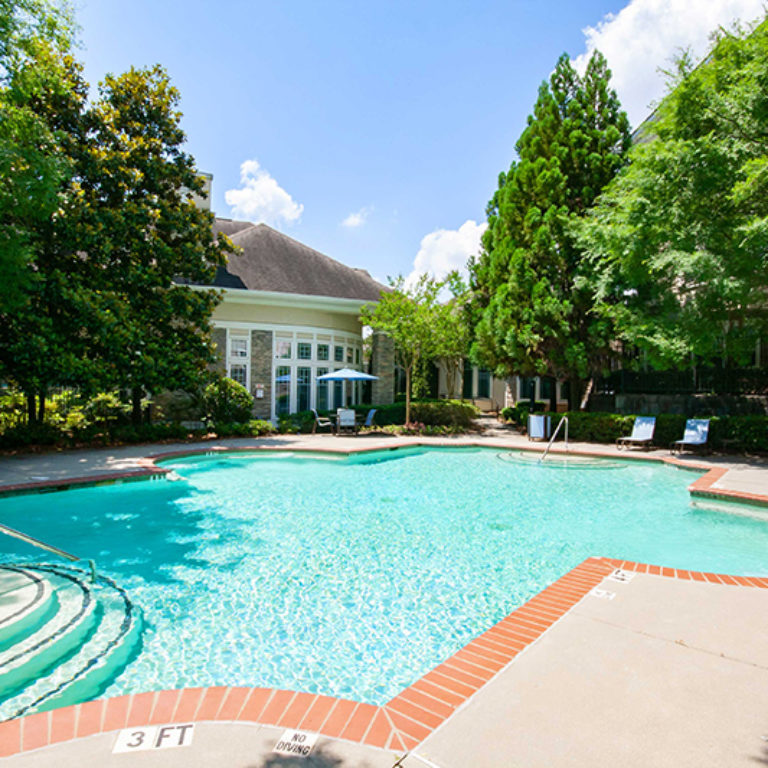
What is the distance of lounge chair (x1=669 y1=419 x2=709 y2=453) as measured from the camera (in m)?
14.0

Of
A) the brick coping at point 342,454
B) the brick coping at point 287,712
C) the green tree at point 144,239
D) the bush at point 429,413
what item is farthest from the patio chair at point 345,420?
the brick coping at point 287,712

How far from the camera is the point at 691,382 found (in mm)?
17250

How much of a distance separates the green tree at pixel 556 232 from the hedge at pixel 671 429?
181 centimetres

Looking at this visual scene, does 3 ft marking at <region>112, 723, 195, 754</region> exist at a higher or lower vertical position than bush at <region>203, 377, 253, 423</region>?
lower

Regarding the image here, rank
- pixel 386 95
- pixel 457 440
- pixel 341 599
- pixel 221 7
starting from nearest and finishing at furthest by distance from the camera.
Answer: pixel 341 599
pixel 221 7
pixel 386 95
pixel 457 440

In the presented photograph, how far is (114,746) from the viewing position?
7.61ft

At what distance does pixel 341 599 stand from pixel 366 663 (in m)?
1.18

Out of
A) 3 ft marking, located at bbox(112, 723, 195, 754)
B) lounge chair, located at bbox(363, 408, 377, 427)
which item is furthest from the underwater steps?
lounge chair, located at bbox(363, 408, 377, 427)

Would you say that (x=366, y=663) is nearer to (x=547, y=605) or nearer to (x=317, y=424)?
(x=547, y=605)

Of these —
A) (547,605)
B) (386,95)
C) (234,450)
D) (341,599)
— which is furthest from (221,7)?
(547,605)

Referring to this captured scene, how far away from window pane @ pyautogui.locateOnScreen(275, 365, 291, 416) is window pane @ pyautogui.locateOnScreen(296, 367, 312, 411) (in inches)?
14.9

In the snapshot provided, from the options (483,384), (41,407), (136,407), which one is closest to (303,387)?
(136,407)

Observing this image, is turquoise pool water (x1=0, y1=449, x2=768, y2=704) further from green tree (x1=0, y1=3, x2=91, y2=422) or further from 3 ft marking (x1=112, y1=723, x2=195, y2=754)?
green tree (x1=0, y1=3, x2=91, y2=422)

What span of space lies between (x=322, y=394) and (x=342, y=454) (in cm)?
732
